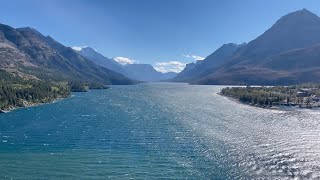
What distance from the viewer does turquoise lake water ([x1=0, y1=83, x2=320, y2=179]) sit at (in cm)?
8788

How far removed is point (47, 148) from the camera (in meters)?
114

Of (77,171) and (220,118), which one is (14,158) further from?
(220,118)

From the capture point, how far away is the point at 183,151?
10838 cm

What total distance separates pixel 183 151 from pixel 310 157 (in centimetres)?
3628

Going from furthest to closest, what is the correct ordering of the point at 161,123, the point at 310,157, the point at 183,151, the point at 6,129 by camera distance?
the point at 161,123 → the point at 6,129 → the point at 183,151 → the point at 310,157

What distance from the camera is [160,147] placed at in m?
114

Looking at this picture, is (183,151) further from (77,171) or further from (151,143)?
(77,171)

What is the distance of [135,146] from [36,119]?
277ft

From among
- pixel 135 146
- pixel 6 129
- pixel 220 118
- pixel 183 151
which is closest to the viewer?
pixel 183 151

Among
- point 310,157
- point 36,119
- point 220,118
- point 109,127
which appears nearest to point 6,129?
point 36,119

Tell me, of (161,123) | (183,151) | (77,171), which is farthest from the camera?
(161,123)

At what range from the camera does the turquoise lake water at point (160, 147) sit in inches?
3460

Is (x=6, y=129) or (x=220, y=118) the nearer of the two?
(x=6, y=129)

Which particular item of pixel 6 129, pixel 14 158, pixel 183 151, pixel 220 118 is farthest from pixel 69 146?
pixel 220 118
